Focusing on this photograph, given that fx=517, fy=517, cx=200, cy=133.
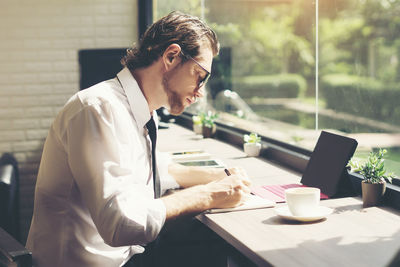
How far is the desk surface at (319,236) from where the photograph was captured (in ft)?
4.24

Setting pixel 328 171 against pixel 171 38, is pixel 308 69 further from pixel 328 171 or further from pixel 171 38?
pixel 171 38

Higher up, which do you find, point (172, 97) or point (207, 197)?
point (172, 97)

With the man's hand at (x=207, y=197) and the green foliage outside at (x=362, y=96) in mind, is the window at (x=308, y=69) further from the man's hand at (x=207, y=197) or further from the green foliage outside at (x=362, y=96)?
the man's hand at (x=207, y=197)

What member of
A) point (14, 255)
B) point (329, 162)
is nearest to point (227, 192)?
point (329, 162)

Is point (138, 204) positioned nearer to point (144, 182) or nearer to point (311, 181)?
point (144, 182)

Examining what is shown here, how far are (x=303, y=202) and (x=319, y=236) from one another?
0.16 meters

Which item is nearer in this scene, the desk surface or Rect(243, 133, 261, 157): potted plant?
the desk surface

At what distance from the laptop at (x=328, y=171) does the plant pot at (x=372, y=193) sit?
14cm

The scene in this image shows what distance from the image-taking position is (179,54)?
5.73 feet

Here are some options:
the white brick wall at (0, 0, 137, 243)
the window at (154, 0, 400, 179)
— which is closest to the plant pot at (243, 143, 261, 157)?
the window at (154, 0, 400, 179)

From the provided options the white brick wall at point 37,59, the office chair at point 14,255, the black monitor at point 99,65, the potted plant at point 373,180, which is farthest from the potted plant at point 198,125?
the office chair at point 14,255

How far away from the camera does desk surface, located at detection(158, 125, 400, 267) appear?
1.29 meters

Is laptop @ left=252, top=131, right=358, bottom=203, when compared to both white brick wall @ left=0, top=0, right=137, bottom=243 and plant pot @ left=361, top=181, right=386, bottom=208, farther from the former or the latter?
white brick wall @ left=0, top=0, right=137, bottom=243

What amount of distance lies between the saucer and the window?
17.3 inches
